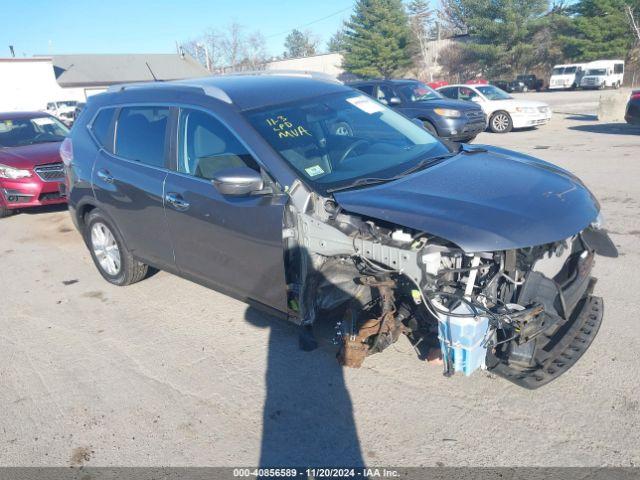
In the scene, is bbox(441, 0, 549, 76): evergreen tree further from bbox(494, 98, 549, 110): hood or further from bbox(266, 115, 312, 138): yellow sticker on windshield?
bbox(266, 115, 312, 138): yellow sticker on windshield

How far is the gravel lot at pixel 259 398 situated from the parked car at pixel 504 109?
1191 centimetres

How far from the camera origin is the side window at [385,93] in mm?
13656

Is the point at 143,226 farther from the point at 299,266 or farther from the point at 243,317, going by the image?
the point at 299,266

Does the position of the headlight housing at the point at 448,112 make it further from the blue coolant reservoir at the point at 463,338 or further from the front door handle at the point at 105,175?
the blue coolant reservoir at the point at 463,338

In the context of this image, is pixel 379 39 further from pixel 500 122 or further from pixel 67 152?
pixel 67 152

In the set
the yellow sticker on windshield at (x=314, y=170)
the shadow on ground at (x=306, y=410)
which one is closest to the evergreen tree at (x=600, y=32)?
the yellow sticker on windshield at (x=314, y=170)

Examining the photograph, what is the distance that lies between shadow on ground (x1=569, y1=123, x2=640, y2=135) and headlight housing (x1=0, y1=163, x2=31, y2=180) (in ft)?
45.5

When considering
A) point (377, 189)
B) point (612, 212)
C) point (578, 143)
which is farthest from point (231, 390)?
point (578, 143)

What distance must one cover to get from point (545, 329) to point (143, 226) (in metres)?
3.21

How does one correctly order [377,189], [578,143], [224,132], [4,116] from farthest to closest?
1. [578,143]
2. [4,116]
3. [224,132]
4. [377,189]

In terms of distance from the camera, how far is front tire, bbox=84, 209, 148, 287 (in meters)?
4.98

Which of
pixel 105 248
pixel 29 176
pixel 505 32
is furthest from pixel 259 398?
pixel 505 32

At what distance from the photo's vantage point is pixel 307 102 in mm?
4090

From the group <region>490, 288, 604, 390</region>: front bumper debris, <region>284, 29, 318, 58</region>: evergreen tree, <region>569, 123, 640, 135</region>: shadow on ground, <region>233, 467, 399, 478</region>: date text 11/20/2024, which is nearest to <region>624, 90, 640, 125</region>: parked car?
<region>569, 123, 640, 135</region>: shadow on ground
